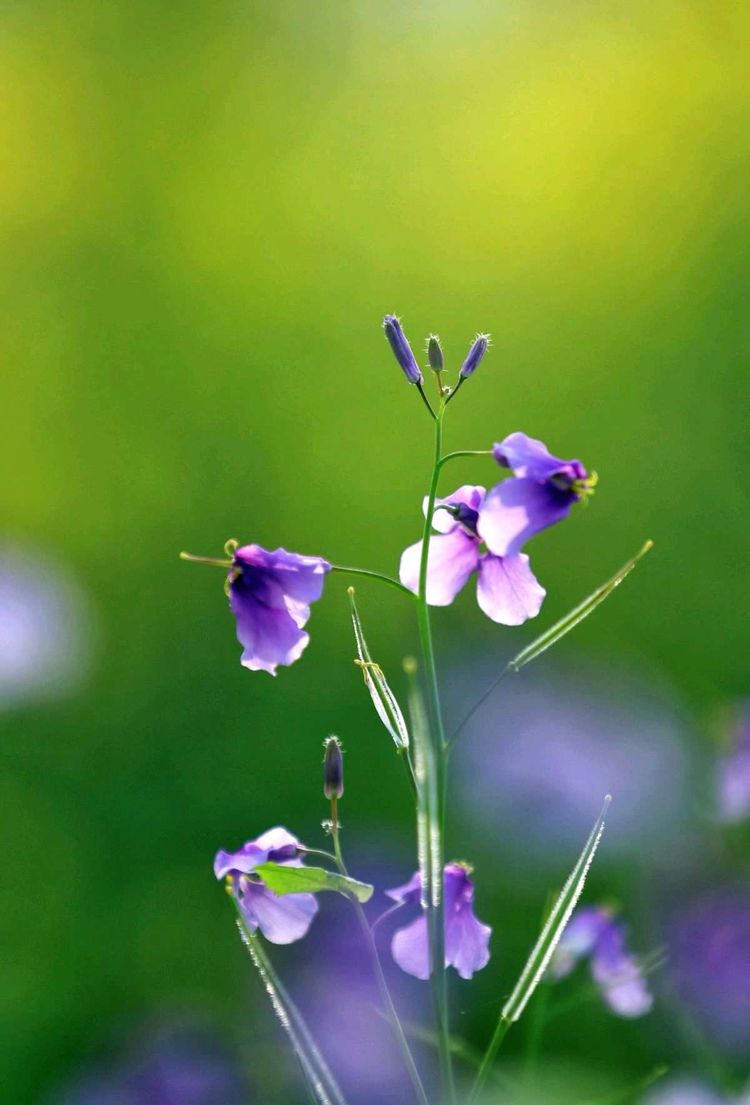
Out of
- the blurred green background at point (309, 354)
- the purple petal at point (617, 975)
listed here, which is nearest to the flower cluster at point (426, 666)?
the purple petal at point (617, 975)

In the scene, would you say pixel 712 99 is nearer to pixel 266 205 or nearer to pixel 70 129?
pixel 266 205

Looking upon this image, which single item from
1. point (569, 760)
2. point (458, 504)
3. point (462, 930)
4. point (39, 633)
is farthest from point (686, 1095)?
point (39, 633)

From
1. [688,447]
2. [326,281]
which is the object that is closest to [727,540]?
[688,447]

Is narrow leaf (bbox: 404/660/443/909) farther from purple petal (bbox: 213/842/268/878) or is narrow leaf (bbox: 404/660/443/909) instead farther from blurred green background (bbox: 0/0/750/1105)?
blurred green background (bbox: 0/0/750/1105)

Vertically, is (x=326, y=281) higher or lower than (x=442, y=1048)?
higher

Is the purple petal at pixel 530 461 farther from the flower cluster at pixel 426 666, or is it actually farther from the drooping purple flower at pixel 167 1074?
the drooping purple flower at pixel 167 1074

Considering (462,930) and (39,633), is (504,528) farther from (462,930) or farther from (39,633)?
(39,633)
